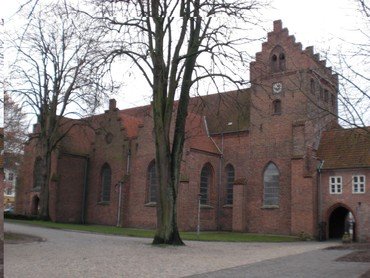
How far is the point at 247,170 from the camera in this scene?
36.9 metres

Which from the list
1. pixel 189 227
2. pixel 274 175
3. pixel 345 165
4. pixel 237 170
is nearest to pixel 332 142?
pixel 345 165

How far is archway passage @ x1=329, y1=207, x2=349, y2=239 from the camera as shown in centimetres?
3672

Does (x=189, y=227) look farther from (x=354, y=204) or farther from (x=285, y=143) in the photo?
(x=354, y=204)

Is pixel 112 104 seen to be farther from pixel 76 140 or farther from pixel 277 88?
pixel 277 88

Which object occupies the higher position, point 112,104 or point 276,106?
point 112,104

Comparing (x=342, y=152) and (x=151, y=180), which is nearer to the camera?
(x=342, y=152)

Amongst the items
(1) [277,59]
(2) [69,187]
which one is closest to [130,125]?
(2) [69,187]

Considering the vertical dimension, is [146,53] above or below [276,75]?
below

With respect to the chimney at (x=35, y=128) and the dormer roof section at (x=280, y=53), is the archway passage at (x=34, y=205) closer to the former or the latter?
the chimney at (x=35, y=128)

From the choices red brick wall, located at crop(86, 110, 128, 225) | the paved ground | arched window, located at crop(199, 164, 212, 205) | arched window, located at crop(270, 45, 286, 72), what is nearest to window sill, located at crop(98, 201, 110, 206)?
red brick wall, located at crop(86, 110, 128, 225)

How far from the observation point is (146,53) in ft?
70.9

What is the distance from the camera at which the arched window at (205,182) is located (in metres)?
37.4

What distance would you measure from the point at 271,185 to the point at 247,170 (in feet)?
7.71

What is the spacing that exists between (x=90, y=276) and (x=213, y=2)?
1332 cm
